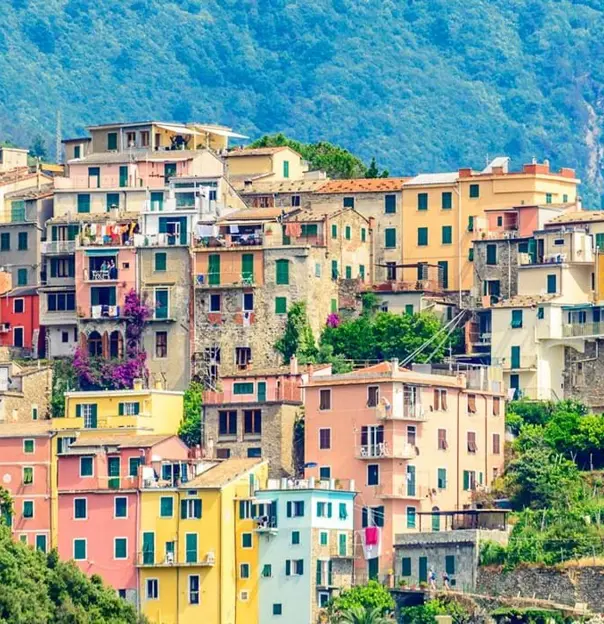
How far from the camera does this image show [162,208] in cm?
13012

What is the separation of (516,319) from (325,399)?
1052 centimetres

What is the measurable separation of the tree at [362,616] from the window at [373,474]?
772 cm

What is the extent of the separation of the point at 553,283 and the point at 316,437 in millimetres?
13441

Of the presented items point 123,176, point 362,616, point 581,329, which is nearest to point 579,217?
point 581,329

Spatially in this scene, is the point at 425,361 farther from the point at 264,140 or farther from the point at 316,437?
the point at 264,140

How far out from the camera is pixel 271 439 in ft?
381

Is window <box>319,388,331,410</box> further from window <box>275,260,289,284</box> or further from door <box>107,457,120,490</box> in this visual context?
window <box>275,260,289,284</box>

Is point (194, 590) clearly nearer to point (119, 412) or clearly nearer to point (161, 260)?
point (119, 412)

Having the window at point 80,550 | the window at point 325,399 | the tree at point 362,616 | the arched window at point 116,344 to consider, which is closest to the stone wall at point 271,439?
the window at point 325,399

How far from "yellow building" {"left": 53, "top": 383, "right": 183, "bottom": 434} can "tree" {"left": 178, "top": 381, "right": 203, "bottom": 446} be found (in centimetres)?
43

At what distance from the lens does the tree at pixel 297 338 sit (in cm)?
12312

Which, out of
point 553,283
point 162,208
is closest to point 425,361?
point 553,283

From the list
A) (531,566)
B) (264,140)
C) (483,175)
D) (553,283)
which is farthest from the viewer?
(264,140)

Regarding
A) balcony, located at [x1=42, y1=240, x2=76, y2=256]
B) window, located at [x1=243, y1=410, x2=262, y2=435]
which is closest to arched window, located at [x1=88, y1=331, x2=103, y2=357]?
balcony, located at [x1=42, y1=240, x2=76, y2=256]
